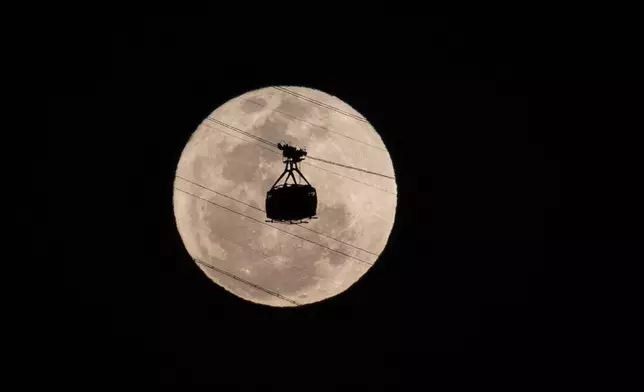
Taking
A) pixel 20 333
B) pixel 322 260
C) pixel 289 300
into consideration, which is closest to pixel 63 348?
pixel 20 333

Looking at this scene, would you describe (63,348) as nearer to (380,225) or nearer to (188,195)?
(188,195)

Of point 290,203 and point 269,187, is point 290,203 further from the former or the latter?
point 269,187

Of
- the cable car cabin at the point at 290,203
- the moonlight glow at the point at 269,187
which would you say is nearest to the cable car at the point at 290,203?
the cable car cabin at the point at 290,203

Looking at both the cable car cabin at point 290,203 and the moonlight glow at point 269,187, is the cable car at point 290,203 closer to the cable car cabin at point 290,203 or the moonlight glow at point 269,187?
the cable car cabin at point 290,203

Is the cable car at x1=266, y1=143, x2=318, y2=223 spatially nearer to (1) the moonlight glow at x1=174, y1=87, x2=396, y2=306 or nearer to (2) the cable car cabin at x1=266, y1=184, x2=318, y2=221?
(2) the cable car cabin at x1=266, y1=184, x2=318, y2=221

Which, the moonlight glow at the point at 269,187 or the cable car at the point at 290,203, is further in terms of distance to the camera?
the moonlight glow at the point at 269,187

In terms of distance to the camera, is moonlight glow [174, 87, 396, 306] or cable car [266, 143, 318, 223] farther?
moonlight glow [174, 87, 396, 306]

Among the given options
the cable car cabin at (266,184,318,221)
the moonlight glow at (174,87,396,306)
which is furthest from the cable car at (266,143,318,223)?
the moonlight glow at (174,87,396,306)

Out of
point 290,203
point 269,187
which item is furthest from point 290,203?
point 269,187

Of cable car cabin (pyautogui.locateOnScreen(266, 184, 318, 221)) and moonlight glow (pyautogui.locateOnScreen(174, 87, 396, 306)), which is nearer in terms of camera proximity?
cable car cabin (pyautogui.locateOnScreen(266, 184, 318, 221))
